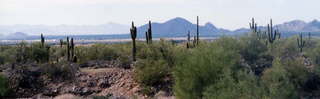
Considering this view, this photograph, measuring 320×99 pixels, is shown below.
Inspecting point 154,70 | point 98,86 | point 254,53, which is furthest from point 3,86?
point 254,53

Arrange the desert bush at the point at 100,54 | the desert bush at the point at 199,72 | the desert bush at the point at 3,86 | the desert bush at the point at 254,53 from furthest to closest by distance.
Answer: the desert bush at the point at 100,54 → the desert bush at the point at 254,53 → the desert bush at the point at 3,86 → the desert bush at the point at 199,72

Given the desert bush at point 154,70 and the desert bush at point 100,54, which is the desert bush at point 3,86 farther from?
the desert bush at point 100,54

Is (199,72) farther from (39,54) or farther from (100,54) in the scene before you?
(100,54)

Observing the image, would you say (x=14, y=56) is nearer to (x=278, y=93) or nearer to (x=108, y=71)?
(x=108, y=71)

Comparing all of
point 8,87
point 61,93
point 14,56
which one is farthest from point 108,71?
point 14,56

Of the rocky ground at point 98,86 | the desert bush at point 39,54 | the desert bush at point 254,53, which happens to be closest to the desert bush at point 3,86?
the rocky ground at point 98,86

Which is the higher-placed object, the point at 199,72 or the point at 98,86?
the point at 199,72

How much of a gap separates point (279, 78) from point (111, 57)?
1854 cm

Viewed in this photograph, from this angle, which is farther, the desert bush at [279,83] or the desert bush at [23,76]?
the desert bush at [23,76]

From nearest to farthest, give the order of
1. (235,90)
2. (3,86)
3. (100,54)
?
(235,90) → (3,86) → (100,54)

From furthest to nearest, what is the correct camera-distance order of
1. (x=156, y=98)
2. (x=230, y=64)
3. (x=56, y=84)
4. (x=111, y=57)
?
(x=111, y=57), (x=56, y=84), (x=156, y=98), (x=230, y=64)

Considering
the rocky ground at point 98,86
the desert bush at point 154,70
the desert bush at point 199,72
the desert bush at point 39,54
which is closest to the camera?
the desert bush at point 199,72

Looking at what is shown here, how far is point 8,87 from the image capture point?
3281 centimetres

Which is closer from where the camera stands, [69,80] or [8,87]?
[8,87]
